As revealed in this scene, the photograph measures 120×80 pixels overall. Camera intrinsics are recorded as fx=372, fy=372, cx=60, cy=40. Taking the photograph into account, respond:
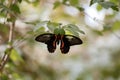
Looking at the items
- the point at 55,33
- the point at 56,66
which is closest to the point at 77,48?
the point at 56,66

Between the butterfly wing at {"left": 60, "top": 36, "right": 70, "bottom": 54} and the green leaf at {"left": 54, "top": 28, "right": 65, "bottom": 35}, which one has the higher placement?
the green leaf at {"left": 54, "top": 28, "right": 65, "bottom": 35}

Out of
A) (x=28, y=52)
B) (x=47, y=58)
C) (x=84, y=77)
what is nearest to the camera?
(x=84, y=77)

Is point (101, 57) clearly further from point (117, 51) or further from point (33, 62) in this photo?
point (33, 62)

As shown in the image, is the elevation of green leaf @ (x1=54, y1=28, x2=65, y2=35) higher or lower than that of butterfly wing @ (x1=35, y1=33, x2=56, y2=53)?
higher

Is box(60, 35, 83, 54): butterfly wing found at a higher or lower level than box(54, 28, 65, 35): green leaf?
lower

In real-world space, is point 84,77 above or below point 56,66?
above

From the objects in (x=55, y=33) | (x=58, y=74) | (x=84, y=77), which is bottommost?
(x=58, y=74)

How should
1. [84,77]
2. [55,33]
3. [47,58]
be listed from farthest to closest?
[47,58]
[84,77]
[55,33]

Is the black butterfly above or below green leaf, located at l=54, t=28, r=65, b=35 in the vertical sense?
below

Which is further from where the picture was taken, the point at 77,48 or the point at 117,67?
the point at 77,48

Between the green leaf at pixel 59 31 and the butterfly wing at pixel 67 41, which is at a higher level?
the green leaf at pixel 59 31
